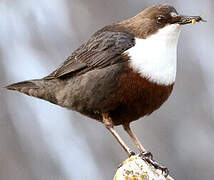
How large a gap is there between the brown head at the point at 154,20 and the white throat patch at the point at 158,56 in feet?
0.17

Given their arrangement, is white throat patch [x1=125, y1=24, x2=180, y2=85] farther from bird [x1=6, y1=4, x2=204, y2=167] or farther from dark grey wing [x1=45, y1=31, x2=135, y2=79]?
dark grey wing [x1=45, y1=31, x2=135, y2=79]

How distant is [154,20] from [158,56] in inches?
15.7

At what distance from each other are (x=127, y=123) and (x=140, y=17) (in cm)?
103

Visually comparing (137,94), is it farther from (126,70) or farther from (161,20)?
(161,20)

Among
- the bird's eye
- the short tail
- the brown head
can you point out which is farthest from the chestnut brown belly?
the short tail

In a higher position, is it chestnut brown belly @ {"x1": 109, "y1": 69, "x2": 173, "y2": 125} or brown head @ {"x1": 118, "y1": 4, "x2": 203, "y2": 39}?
brown head @ {"x1": 118, "y1": 4, "x2": 203, "y2": 39}

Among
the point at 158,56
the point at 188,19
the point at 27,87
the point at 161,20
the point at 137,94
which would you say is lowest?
the point at 137,94

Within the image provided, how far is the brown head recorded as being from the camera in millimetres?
6598

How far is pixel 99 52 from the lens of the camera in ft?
22.1

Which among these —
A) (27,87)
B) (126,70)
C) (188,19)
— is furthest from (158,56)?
(27,87)

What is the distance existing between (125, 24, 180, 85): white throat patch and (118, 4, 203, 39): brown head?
50 millimetres

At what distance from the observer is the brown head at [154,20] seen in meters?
6.60

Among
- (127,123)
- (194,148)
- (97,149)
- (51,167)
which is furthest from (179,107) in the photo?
(127,123)

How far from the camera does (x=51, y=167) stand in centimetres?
877
